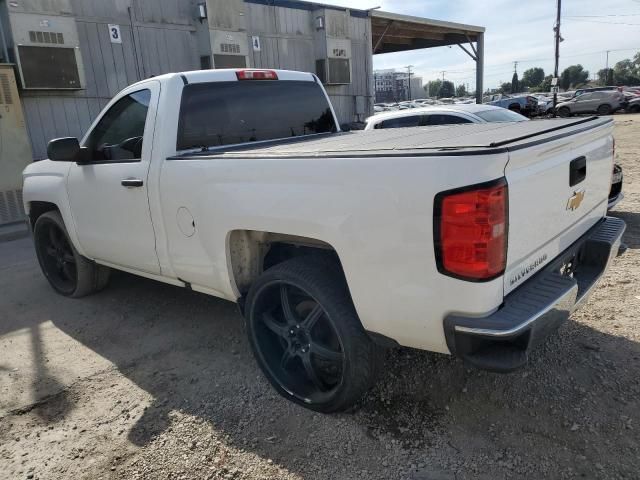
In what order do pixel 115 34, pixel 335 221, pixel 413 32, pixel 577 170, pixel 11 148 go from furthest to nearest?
pixel 413 32, pixel 115 34, pixel 11 148, pixel 577 170, pixel 335 221

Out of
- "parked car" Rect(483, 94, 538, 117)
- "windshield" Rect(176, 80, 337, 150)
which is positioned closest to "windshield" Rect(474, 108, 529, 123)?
"windshield" Rect(176, 80, 337, 150)

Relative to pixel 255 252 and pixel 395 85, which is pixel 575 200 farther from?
pixel 395 85

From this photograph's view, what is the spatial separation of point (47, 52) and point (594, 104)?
103ft

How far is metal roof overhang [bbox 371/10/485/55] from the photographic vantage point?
1764cm

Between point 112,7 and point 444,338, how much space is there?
11.0 metres

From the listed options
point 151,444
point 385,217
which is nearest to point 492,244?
point 385,217

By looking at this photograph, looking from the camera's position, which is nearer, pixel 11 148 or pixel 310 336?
pixel 310 336

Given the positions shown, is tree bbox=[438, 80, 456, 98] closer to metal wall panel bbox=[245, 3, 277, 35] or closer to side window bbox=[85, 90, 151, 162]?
metal wall panel bbox=[245, 3, 277, 35]

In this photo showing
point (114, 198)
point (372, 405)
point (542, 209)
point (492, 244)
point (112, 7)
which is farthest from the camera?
point (112, 7)

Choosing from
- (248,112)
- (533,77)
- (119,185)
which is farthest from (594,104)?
(533,77)

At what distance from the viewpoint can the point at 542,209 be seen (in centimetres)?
240

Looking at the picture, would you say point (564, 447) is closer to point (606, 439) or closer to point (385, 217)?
point (606, 439)

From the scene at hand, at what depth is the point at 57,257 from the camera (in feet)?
16.8

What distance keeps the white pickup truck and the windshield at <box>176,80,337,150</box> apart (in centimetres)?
1
